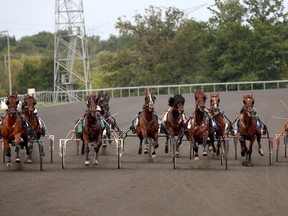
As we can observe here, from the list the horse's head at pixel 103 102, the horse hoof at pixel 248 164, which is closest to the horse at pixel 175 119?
the horse's head at pixel 103 102

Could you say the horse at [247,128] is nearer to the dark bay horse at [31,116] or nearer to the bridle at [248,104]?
the bridle at [248,104]

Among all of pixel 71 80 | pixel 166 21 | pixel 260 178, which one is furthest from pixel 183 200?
pixel 166 21

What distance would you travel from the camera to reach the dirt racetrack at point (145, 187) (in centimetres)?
1139

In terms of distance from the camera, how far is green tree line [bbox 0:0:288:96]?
72.3m

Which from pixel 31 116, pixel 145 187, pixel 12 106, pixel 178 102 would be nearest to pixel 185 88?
pixel 178 102

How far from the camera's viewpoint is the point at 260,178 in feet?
50.5

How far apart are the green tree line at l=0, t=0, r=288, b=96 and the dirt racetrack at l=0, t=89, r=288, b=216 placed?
167 ft

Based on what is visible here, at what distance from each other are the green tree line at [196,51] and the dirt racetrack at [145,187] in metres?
50.8

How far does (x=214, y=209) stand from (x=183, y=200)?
1.09 metres

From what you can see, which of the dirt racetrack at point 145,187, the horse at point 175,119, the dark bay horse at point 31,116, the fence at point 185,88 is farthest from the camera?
the fence at point 185,88

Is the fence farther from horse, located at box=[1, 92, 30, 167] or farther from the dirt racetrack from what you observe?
horse, located at box=[1, 92, 30, 167]

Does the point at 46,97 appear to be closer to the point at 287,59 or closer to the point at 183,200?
the point at 287,59

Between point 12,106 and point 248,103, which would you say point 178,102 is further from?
point 12,106

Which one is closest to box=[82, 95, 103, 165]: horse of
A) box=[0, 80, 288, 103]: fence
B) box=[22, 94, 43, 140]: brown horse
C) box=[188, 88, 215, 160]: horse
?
box=[22, 94, 43, 140]: brown horse
